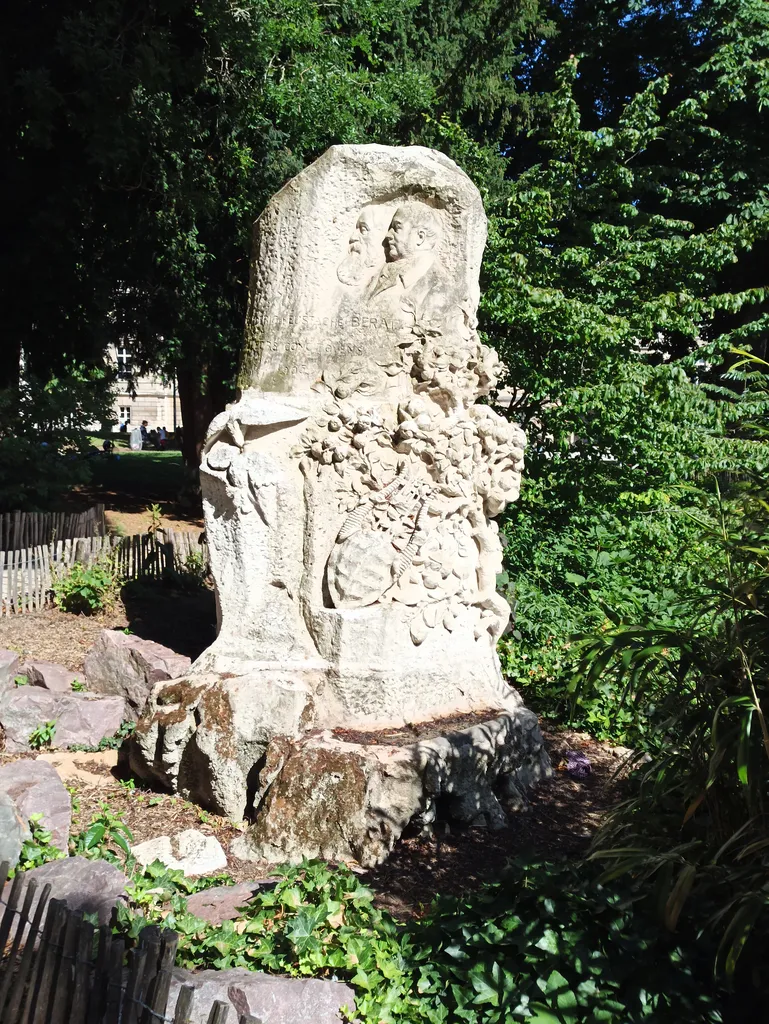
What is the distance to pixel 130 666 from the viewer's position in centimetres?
650

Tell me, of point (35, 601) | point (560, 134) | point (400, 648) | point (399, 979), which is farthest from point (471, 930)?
point (560, 134)

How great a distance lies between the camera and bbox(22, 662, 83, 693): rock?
6.49 metres

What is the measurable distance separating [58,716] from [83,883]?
104 inches

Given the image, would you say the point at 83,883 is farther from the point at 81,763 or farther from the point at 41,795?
the point at 81,763

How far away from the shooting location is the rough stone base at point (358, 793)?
14.7 ft

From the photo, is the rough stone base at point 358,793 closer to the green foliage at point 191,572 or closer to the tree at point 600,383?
the tree at point 600,383

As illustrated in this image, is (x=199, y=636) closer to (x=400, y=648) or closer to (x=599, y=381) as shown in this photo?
(x=400, y=648)

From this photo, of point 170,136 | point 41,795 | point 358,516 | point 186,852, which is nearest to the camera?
point 41,795

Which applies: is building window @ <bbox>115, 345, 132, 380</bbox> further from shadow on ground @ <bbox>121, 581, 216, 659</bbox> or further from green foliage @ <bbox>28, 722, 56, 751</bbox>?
green foliage @ <bbox>28, 722, 56, 751</bbox>

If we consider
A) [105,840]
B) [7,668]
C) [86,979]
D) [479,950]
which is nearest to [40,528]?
[7,668]

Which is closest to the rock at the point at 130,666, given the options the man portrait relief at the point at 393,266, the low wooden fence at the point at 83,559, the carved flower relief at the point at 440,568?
the carved flower relief at the point at 440,568

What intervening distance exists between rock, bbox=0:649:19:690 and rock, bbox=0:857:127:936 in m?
2.76

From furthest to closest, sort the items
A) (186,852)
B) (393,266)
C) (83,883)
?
(393,266)
(186,852)
(83,883)

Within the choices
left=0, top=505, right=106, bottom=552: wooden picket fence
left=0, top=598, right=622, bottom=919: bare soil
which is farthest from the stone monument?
left=0, top=505, right=106, bottom=552: wooden picket fence
